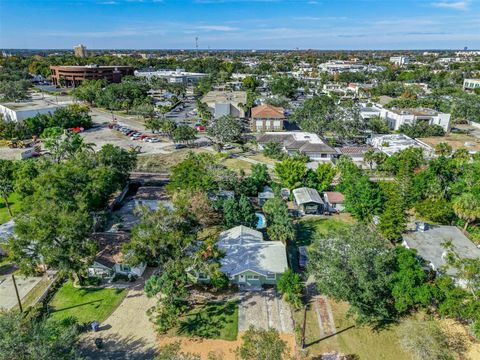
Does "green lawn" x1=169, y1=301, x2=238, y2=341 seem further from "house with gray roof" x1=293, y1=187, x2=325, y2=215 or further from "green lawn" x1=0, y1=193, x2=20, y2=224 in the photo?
"green lawn" x1=0, y1=193, x2=20, y2=224

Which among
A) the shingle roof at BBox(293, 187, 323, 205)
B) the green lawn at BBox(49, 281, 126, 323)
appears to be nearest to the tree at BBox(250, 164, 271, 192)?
the shingle roof at BBox(293, 187, 323, 205)

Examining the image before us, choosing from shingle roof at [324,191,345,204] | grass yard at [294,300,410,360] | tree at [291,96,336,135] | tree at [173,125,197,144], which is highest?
tree at [291,96,336,135]

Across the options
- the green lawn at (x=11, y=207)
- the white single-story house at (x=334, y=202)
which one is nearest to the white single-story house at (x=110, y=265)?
the green lawn at (x=11, y=207)

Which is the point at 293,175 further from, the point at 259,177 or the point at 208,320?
the point at 208,320

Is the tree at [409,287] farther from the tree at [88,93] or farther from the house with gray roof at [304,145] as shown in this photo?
the tree at [88,93]

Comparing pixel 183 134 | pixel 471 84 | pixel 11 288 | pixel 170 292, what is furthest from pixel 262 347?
pixel 471 84
